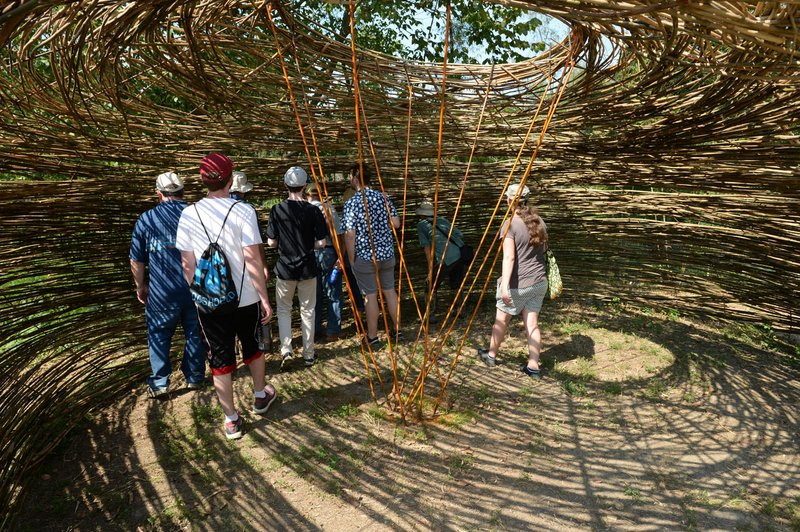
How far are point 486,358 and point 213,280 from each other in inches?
81.0

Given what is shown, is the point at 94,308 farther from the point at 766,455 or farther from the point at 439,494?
the point at 766,455

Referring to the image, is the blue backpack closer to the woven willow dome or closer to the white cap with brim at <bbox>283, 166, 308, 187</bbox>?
the woven willow dome

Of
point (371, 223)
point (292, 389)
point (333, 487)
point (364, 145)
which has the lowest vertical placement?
point (333, 487)

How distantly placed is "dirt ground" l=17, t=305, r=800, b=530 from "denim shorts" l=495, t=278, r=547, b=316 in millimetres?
452

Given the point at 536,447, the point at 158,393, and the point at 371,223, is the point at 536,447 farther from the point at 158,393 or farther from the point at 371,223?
the point at 158,393

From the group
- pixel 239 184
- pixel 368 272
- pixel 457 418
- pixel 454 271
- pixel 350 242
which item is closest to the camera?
pixel 457 418

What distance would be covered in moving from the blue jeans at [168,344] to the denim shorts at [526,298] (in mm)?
2019

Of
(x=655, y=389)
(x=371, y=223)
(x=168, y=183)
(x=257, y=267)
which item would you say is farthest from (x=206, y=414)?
(x=655, y=389)

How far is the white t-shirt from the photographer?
2.39 m

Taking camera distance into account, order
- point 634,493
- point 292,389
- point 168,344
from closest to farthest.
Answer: point 634,493 < point 168,344 < point 292,389

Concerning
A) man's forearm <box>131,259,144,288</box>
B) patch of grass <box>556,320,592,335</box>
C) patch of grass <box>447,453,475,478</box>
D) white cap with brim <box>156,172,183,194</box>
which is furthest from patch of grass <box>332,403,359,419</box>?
patch of grass <box>556,320,592,335</box>

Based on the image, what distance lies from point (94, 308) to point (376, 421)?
6.28ft

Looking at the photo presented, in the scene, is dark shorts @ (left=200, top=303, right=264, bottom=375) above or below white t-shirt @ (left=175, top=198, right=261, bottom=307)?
below

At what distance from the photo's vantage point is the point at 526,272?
3371 millimetres
